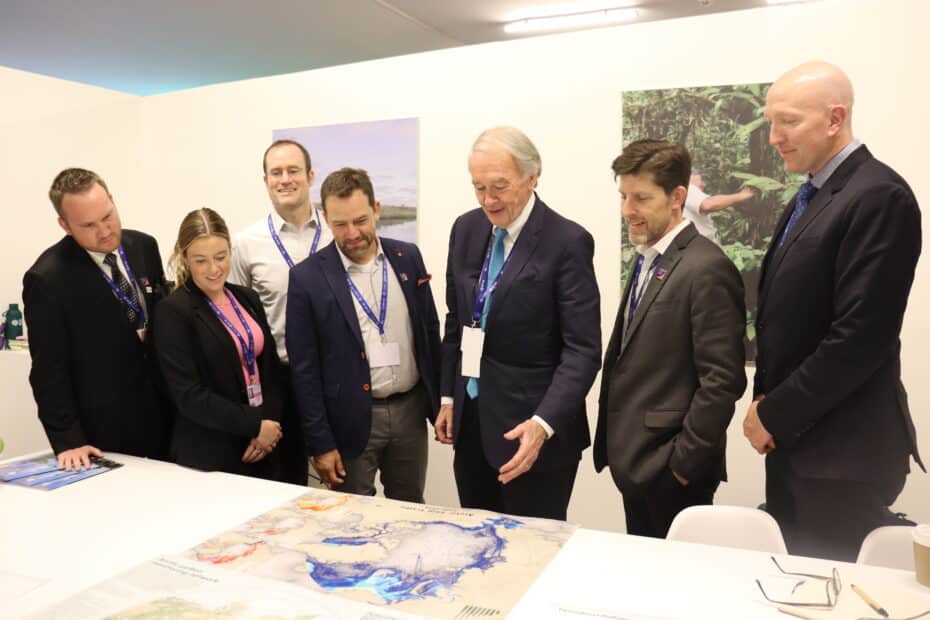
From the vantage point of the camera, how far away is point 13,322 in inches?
170

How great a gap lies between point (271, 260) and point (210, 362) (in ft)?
2.21

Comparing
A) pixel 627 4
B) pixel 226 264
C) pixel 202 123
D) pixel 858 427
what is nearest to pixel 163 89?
pixel 202 123

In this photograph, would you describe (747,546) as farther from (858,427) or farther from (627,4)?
(627,4)

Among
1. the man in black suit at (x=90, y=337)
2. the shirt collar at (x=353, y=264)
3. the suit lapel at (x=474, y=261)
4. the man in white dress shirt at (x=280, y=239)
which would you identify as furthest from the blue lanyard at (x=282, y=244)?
the suit lapel at (x=474, y=261)

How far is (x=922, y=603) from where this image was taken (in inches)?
51.6

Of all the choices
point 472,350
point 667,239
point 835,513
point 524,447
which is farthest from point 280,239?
point 835,513

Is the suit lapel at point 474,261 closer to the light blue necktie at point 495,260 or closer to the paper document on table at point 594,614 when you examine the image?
the light blue necktie at point 495,260

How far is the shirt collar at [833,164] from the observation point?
76.9 inches

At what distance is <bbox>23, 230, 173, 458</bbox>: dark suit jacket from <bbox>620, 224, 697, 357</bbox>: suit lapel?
5.66 ft

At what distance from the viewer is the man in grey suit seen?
1.94m

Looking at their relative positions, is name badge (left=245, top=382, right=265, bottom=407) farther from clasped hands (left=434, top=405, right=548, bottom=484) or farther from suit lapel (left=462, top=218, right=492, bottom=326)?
clasped hands (left=434, top=405, right=548, bottom=484)

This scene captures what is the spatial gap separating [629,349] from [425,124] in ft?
7.99

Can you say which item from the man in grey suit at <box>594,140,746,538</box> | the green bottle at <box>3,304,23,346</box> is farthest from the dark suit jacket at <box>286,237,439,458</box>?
the green bottle at <box>3,304,23,346</box>

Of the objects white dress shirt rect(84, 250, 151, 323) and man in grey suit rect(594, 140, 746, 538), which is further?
white dress shirt rect(84, 250, 151, 323)
